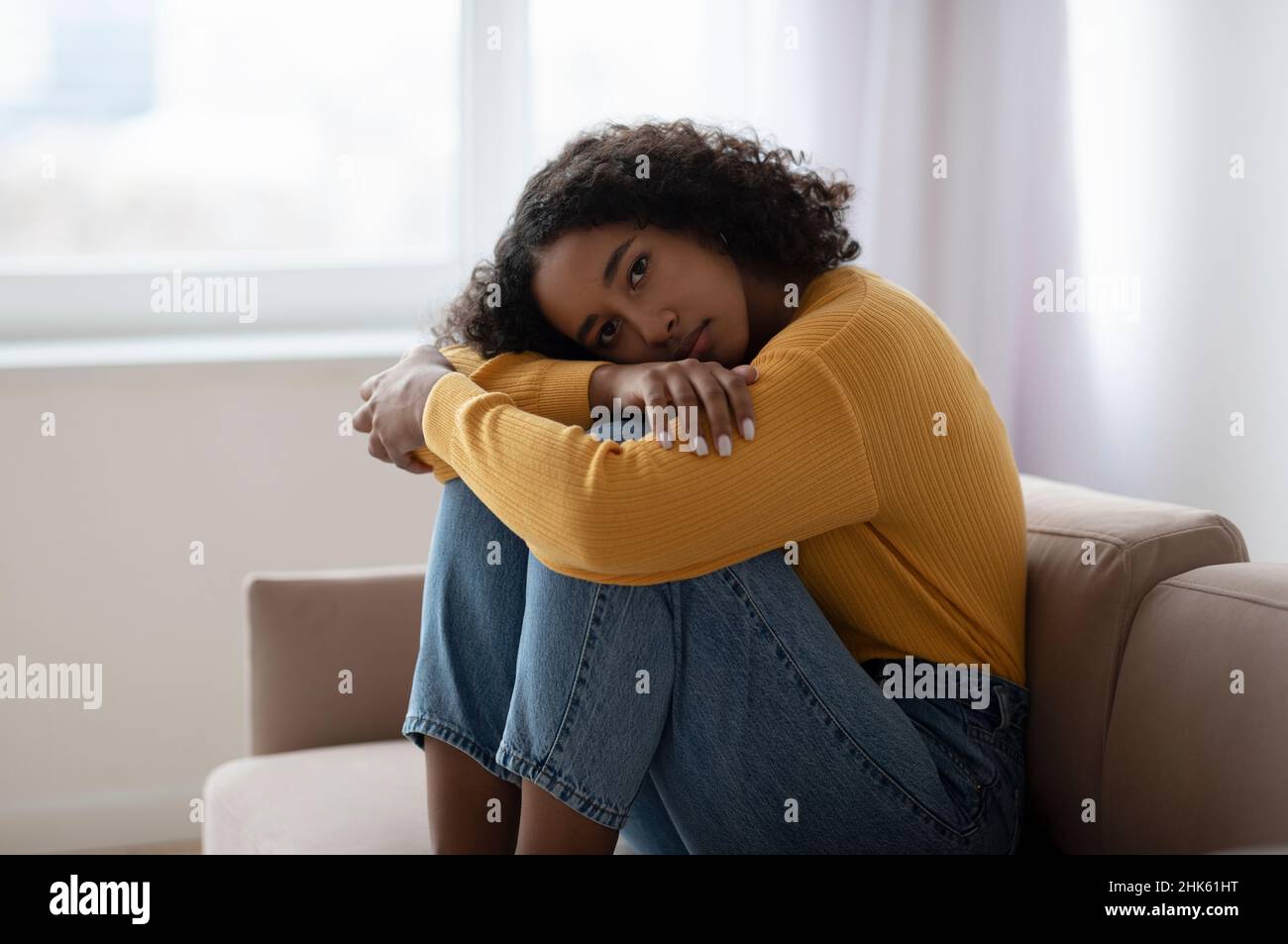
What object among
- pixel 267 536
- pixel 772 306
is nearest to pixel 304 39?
pixel 267 536

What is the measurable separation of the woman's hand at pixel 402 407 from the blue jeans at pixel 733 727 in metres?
0.24

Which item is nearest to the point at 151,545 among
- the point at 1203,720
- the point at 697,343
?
the point at 697,343

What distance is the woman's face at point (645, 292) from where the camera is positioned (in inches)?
46.9

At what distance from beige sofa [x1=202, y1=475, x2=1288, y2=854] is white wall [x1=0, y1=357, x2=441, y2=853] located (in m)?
0.67

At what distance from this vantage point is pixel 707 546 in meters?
1.01

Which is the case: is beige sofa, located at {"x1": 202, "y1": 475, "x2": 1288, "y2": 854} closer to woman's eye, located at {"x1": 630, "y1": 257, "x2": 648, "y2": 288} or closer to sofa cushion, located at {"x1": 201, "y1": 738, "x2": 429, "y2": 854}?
sofa cushion, located at {"x1": 201, "y1": 738, "x2": 429, "y2": 854}

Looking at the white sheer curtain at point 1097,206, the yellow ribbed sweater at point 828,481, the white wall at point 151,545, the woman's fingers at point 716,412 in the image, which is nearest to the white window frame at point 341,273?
the white wall at point 151,545

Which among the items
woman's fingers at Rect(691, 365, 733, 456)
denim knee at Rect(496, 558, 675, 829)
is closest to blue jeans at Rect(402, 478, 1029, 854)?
denim knee at Rect(496, 558, 675, 829)

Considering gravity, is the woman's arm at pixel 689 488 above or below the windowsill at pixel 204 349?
below

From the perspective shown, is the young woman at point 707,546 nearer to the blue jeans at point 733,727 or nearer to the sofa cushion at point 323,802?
the blue jeans at point 733,727

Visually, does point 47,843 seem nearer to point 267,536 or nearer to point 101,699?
point 101,699

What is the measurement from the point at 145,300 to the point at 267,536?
48cm

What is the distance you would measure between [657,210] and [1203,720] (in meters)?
0.65
